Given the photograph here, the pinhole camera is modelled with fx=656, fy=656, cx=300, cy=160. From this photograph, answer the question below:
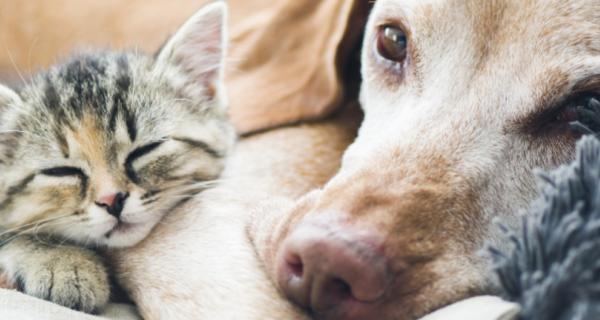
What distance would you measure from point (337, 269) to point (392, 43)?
2.39 feet

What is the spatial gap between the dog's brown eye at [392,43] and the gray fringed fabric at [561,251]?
64 cm

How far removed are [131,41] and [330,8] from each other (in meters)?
0.85

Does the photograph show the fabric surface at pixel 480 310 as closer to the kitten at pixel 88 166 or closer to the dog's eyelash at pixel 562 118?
the dog's eyelash at pixel 562 118

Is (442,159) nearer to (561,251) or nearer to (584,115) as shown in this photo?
(584,115)

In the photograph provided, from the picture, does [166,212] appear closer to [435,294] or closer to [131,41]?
[435,294]

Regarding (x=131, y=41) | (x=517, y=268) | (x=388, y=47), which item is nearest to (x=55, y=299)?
(x=517, y=268)

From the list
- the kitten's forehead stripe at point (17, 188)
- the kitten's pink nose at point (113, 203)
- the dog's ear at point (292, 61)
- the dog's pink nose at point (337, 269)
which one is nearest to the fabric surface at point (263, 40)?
the dog's ear at point (292, 61)

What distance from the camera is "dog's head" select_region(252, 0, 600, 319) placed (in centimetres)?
104

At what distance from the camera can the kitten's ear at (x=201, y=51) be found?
5.59 ft

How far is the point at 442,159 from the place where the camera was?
125 centimetres

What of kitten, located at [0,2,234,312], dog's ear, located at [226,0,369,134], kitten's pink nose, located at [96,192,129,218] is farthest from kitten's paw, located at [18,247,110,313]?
dog's ear, located at [226,0,369,134]

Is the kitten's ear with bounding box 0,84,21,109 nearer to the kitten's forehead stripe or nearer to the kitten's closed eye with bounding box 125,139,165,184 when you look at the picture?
the kitten's forehead stripe

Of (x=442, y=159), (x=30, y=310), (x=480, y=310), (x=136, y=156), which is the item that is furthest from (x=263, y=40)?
(x=480, y=310)

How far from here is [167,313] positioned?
46.3 inches
